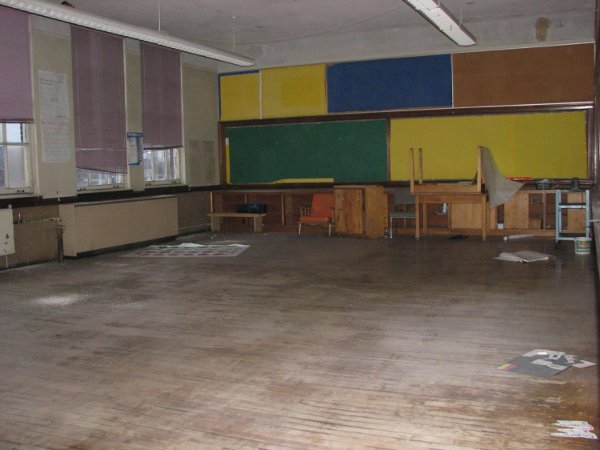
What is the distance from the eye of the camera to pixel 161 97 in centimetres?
1164

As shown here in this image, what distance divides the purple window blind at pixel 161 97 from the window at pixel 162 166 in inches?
9.1

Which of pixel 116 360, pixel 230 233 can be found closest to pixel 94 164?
pixel 230 233

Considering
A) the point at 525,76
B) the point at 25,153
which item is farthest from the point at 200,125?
the point at 525,76

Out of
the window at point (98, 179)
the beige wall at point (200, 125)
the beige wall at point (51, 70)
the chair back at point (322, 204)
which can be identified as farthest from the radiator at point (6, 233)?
the chair back at point (322, 204)

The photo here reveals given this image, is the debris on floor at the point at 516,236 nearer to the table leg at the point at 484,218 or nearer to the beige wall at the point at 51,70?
the table leg at the point at 484,218

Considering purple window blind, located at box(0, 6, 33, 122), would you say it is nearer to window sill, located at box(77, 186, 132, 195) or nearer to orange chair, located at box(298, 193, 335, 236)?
window sill, located at box(77, 186, 132, 195)

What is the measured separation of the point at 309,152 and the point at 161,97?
284 centimetres

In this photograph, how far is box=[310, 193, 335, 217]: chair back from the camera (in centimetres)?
1207

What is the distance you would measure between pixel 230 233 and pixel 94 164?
335 cm

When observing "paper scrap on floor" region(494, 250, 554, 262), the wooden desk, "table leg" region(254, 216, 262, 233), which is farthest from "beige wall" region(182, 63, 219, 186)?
"paper scrap on floor" region(494, 250, 554, 262)

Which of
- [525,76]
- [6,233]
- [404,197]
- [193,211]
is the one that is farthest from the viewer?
[193,211]

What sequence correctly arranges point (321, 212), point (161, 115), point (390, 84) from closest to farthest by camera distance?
point (161, 115), point (390, 84), point (321, 212)

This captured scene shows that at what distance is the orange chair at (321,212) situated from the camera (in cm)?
1174

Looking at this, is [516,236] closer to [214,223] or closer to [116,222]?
[214,223]
